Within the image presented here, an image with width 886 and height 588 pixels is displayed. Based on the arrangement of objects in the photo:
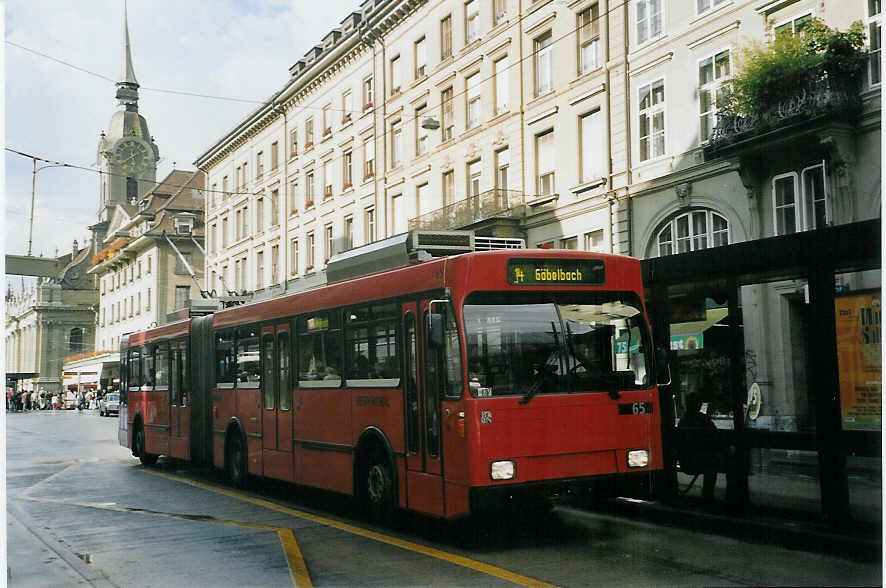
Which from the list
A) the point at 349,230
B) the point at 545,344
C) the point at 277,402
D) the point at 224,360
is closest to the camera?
the point at 545,344

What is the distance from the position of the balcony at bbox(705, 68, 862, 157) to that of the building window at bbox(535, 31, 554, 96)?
27.6 feet

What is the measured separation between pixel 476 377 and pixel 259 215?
36.4 metres

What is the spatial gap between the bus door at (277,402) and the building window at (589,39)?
15.3 meters

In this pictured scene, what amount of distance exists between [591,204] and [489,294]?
17.3m

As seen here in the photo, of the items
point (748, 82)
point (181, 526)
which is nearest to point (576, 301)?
point (181, 526)

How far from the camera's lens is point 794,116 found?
1692 centimetres

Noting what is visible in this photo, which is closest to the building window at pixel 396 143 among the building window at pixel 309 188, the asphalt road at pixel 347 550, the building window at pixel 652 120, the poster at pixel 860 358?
the building window at pixel 309 188

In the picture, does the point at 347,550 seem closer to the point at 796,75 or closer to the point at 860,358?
the point at 860,358

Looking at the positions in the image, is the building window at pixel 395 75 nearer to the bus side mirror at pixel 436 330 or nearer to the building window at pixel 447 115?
the building window at pixel 447 115

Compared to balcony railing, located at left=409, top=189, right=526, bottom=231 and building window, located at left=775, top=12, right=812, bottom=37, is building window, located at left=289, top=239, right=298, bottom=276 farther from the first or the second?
building window, located at left=775, top=12, right=812, bottom=37

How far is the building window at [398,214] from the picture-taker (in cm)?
3510

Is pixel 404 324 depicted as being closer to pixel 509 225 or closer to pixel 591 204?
pixel 591 204

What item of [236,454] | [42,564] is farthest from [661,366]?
[236,454]

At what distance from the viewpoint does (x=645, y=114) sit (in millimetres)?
24078
